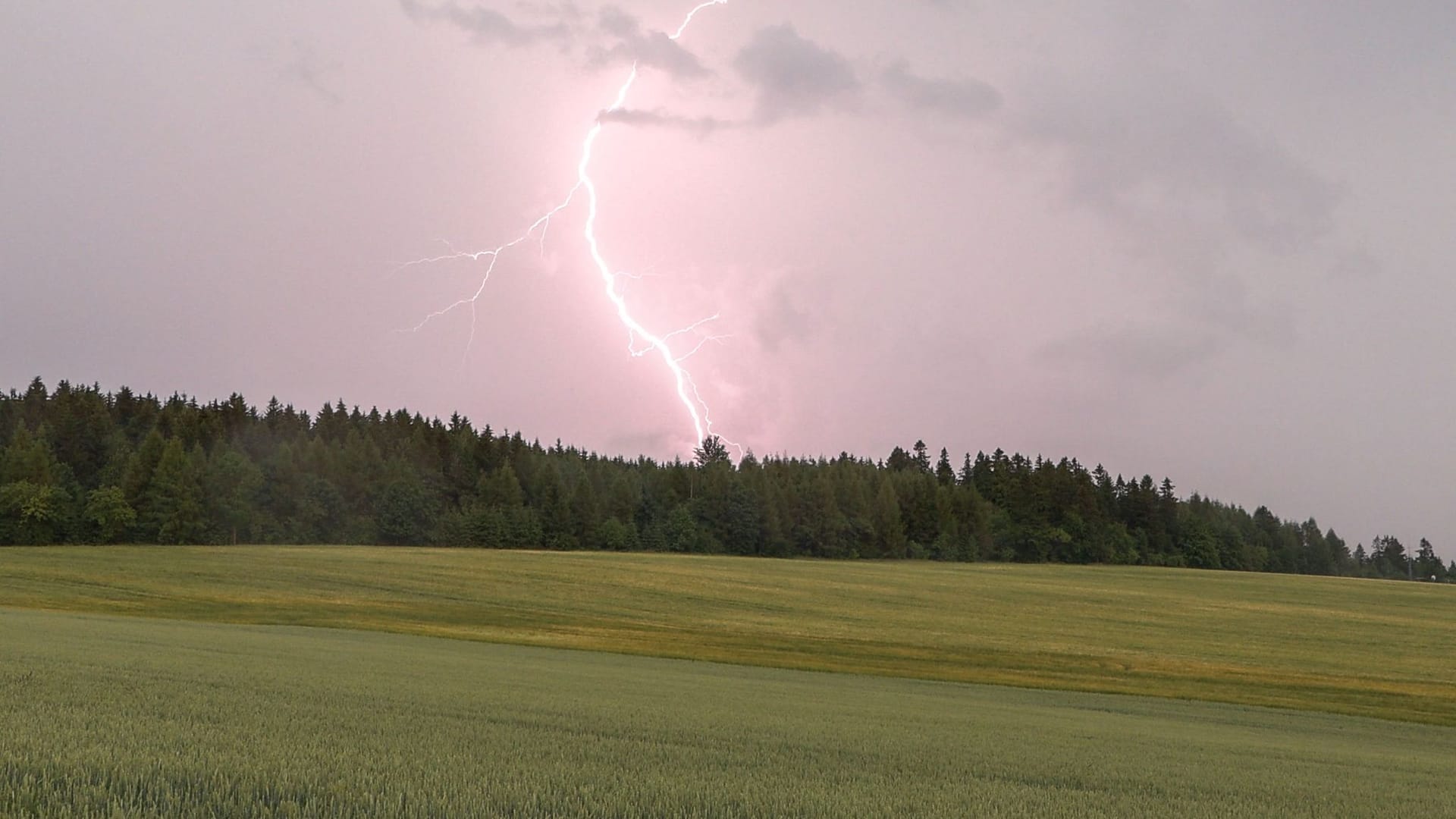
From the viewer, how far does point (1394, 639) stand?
56.8 metres

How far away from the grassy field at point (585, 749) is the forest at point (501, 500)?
92755 mm

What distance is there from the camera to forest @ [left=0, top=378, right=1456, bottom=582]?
104 meters

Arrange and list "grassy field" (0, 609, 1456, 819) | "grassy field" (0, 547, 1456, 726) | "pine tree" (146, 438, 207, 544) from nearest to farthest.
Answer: "grassy field" (0, 609, 1456, 819) < "grassy field" (0, 547, 1456, 726) < "pine tree" (146, 438, 207, 544)

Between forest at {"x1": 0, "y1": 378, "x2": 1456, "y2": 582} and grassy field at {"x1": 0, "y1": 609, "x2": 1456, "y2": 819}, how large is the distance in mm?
92755

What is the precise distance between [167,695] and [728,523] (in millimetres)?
130803

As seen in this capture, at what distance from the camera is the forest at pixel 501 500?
104m

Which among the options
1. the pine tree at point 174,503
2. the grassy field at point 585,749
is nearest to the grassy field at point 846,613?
the grassy field at point 585,749

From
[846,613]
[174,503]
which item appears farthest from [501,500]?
[846,613]

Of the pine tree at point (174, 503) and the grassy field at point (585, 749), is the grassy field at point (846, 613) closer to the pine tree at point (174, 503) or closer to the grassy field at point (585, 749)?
the grassy field at point (585, 749)

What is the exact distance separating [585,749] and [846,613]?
1939 inches

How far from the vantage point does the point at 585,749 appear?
376 inches

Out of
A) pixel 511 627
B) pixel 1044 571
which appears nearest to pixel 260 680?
pixel 511 627

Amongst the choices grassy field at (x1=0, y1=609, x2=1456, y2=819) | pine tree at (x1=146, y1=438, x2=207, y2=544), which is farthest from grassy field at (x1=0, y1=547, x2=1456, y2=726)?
pine tree at (x1=146, y1=438, x2=207, y2=544)

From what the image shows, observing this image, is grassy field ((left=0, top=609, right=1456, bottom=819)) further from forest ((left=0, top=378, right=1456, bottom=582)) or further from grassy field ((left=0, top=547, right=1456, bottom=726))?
forest ((left=0, top=378, right=1456, bottom=582))
